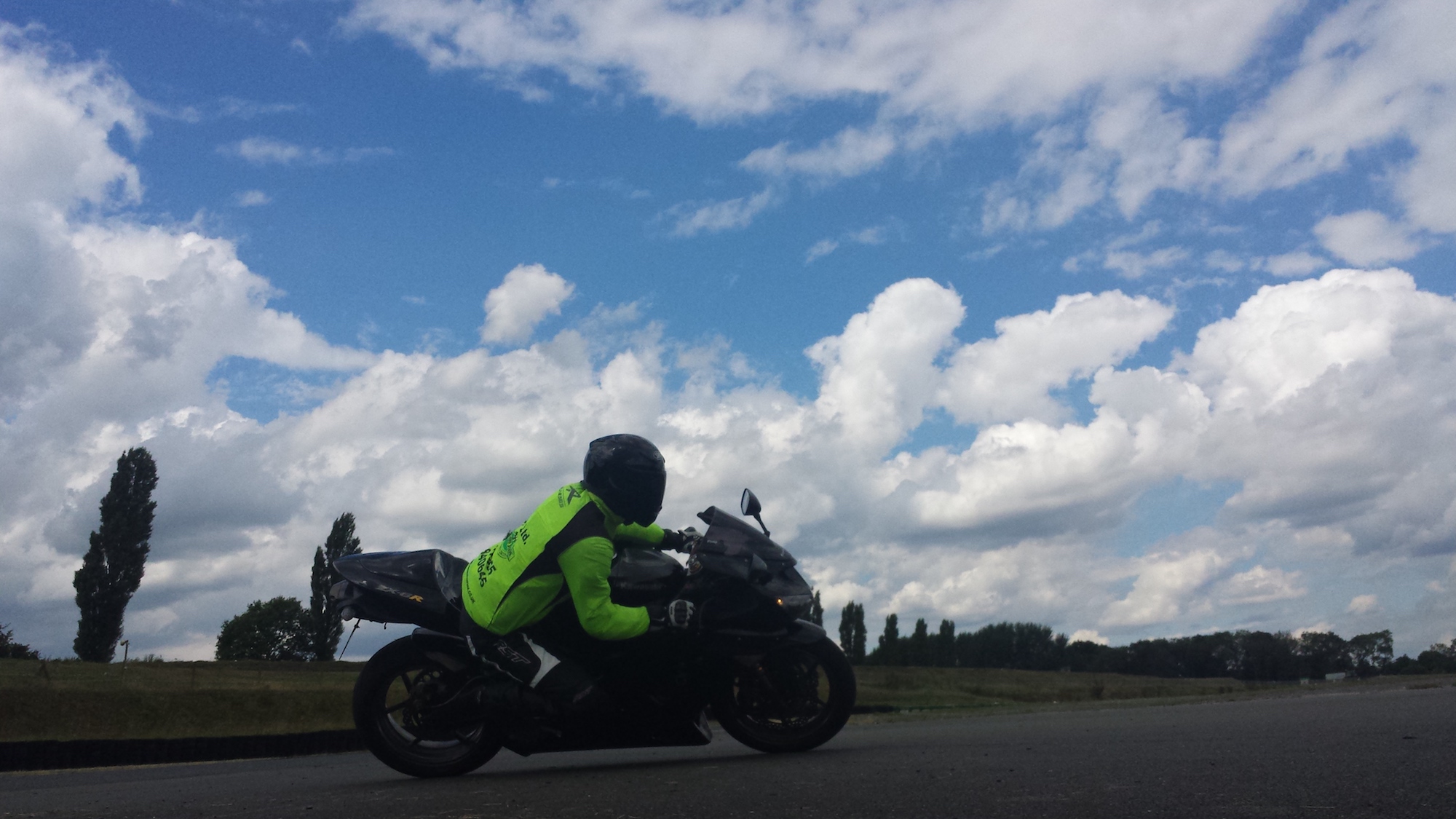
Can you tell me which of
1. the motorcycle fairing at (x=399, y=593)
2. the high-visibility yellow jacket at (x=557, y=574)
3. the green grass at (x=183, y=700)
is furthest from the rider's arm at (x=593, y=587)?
the green grass at (x=183, y=700)

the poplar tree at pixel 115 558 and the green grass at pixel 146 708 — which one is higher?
the poplar tree at pixel 115 558

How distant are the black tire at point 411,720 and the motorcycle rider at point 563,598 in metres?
0.17

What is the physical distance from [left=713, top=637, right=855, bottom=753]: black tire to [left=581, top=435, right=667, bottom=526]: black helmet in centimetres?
119

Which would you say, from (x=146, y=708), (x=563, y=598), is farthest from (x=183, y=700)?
(x=563, y=598)

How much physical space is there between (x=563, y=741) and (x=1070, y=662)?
108624mm

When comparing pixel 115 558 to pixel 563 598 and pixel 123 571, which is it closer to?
pixel 123 571

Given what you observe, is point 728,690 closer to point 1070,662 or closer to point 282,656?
point 282,656

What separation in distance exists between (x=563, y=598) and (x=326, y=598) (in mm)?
63595

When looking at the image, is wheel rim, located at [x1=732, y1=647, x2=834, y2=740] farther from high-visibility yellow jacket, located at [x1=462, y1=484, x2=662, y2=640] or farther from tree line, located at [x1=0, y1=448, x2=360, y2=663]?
tree line, located at [x1=0, y1=448, x2=360, y2=663]

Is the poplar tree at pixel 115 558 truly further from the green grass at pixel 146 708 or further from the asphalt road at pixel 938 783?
the asphalt road at pixel 938 783

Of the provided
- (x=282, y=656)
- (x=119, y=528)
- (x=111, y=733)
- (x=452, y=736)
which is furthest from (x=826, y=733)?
(x=282, y=656)

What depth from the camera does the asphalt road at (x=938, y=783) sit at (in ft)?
11.0

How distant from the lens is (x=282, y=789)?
5.50m

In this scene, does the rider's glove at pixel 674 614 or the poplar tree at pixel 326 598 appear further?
the poplar tree at pixel 326 598
